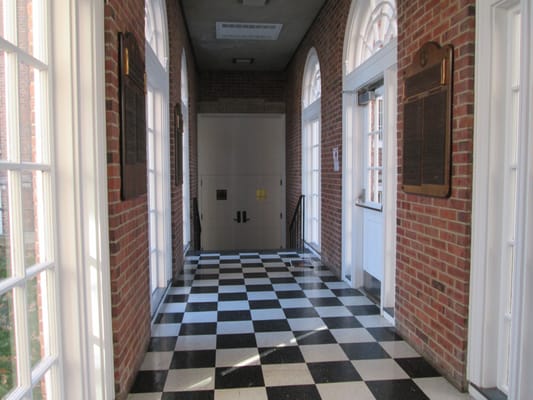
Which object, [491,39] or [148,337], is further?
[148,337]

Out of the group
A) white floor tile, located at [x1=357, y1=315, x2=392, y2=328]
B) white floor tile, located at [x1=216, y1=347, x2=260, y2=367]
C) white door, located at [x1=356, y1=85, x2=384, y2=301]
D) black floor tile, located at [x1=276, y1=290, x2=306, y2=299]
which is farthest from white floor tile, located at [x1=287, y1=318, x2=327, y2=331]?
white door, located at [x1=356, y1=85, x2=384, y2=301]

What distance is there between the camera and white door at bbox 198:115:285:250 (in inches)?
332

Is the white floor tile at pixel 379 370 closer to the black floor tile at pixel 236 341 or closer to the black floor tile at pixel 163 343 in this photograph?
the black floor tile at pixel 236 341

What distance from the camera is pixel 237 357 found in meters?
3.00

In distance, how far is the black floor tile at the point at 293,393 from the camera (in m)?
2.49

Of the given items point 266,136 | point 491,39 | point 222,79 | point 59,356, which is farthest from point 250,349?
point 222,79

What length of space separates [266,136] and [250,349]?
5.90 metres

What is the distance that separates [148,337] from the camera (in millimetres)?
3248

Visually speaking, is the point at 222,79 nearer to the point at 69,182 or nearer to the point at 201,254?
the point at 201,254

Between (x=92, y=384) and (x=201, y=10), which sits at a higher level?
(x=201, y=10)

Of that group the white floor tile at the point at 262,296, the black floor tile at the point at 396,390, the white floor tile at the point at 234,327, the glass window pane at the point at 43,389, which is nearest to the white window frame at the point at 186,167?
the white floor tile at the point at 262,296

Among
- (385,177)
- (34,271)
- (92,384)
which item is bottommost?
(92,384)

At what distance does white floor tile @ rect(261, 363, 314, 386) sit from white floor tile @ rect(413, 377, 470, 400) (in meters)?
0.64

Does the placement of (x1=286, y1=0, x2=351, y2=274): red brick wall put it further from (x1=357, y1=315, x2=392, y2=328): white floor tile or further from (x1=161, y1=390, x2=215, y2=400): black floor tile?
(x1=161, y1=390, x2=215, y2=400): black floor tile
